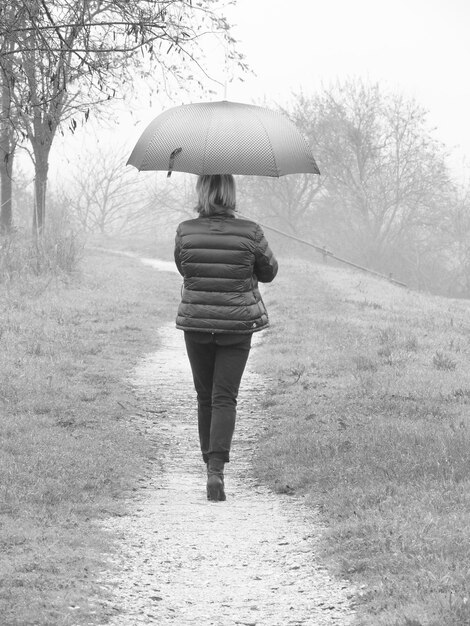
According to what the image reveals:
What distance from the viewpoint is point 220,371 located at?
655 centimetres

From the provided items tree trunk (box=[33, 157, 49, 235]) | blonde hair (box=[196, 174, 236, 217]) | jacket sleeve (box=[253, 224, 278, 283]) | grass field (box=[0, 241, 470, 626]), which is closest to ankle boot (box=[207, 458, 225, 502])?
grass field (box=[0, 241, 470, 626])

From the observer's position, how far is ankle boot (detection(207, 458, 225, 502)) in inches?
259

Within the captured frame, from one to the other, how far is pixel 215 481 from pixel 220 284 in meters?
1.41

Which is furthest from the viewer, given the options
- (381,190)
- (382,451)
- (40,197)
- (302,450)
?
(381,190)

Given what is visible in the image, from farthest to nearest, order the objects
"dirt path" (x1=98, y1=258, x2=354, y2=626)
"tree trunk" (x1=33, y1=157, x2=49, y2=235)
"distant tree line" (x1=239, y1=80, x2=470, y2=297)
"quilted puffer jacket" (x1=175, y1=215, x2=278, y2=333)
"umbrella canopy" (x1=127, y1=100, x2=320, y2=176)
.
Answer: "distant tree line" (x1=239, y1=80, x2=470, y2=297) < "tree trunk" (x1=33, y1=157, x2=49, y2=235) < "umbrella canopy" (x1=127, y1=100, x2=320, y2=176) < "quilted puffer jacket" (x1=175, y1=215, x2=278, y2=333) < "dirt path" (x1=98, y1=258, x2=354, y2=626)

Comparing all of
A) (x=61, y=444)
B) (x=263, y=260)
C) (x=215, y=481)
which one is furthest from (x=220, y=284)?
(x=61, y=444)

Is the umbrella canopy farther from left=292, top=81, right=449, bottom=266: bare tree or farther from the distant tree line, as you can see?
left=292, top=81, right=449, bottom=266: bare tree

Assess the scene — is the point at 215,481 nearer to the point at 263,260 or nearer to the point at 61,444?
the point at 263,260

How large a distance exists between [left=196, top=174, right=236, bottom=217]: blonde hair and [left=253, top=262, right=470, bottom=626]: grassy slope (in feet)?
6.81

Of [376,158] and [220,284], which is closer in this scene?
Result: [220,284]

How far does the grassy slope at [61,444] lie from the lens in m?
4.61

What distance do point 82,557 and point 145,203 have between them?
57.4 metres

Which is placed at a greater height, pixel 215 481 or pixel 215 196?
pixel 215 196

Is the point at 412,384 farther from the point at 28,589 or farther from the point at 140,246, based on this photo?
the point at 140,246
